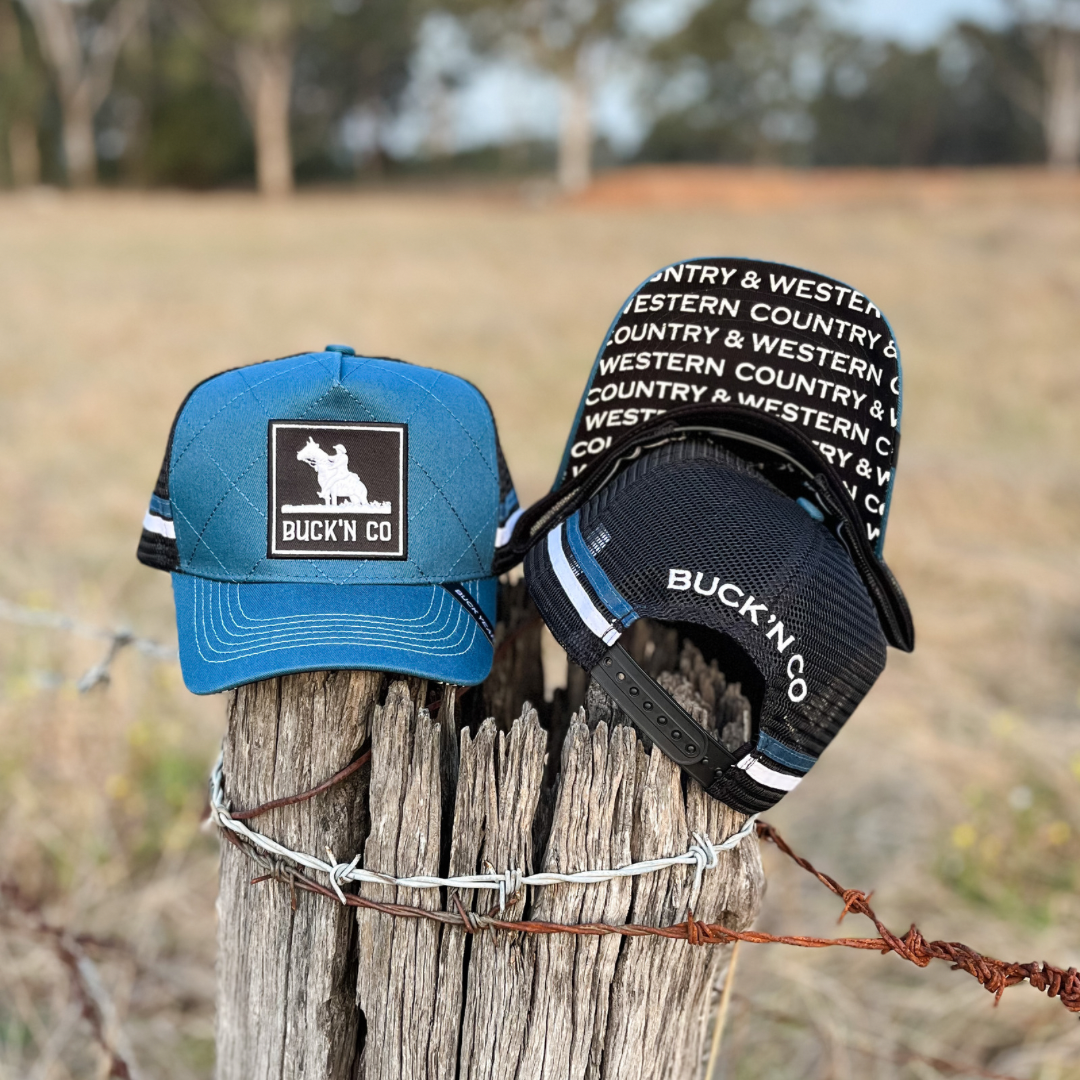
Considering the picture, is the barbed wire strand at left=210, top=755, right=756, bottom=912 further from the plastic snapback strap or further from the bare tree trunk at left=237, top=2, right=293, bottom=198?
the bare tree trunk at left=237, top=2, right=293, bottom=198

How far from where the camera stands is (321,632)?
1.20 m

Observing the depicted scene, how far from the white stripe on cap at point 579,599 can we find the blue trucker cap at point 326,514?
166 millimetres

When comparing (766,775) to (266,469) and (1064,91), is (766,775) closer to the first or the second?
(266,469)

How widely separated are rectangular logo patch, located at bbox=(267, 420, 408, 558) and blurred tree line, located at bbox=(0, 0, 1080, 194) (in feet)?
89.7

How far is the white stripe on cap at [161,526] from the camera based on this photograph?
1338 mm

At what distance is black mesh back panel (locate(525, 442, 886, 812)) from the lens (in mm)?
1094

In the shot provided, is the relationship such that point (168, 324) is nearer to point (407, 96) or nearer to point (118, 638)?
point (118, 638)

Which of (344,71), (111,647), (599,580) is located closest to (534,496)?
(111,647)

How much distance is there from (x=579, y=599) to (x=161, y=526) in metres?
0.58

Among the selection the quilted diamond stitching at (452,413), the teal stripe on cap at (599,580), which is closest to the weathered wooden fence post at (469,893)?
the teal stripe on cap at (599,580)

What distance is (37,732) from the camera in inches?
118

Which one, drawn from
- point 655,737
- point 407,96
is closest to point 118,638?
point 655,737

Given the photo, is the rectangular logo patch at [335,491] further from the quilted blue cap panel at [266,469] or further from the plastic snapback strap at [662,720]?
the plastic snapback strap at [662,720]

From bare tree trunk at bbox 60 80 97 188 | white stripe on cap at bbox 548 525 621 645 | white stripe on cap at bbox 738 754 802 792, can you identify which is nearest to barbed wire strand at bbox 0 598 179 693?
white stripe on cap at bbox 548 525 621 645
